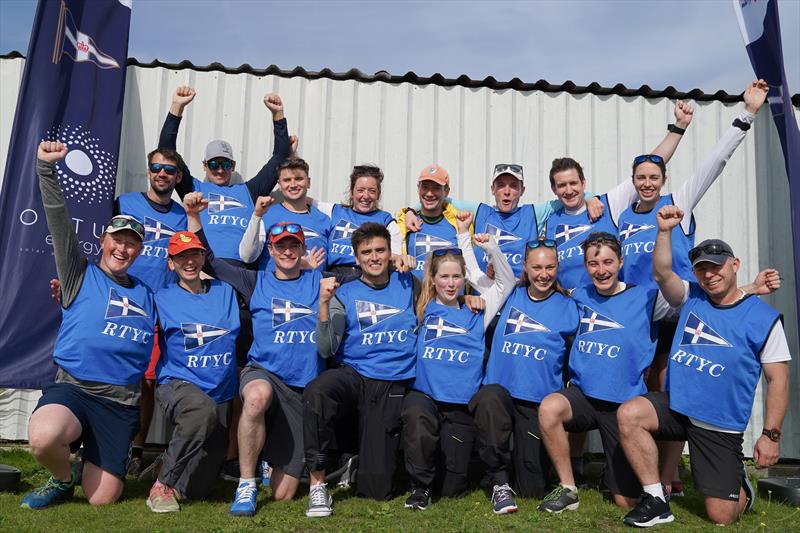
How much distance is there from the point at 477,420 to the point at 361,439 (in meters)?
0.84

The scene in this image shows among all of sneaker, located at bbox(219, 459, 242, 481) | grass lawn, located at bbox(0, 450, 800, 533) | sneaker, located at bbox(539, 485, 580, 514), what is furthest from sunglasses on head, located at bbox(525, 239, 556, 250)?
sneaker, located at bbox(219, 459, 242, 481)

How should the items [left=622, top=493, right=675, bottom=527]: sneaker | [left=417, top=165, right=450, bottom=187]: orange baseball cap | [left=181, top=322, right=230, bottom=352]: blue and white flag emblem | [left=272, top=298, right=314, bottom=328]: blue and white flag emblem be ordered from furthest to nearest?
[left=417, top=165, right=450, bottom=187]: orange baseball cap < [left=272, top=298, right=314, bottom=328]: blue and white flag emblem < [left=181, top=322, right=230, bottom=352]: blue and white flag emblem < [left=622, top=493, right=675, bottom=527]: sneaker

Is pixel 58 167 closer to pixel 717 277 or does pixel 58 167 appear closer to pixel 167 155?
pixel 167 155

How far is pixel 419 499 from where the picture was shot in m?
4.47

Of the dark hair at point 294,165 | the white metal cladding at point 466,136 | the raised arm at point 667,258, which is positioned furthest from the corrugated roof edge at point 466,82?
the raised arm at point 667,258

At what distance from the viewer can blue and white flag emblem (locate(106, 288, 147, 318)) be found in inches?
183

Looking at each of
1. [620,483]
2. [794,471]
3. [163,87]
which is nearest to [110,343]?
[163,87]

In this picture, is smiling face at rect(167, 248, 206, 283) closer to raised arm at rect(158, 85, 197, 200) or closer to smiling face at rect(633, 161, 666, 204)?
raised arm at rect(158, 85, 197, 200)

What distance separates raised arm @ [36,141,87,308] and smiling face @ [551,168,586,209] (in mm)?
3672

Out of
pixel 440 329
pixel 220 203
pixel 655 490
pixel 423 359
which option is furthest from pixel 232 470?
pixel 655 490

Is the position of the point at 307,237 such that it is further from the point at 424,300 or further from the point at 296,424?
the point at 296,424

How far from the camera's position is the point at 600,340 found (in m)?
4.70

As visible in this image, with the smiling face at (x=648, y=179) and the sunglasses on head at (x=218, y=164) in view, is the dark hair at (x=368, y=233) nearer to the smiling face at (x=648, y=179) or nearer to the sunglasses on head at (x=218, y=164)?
the sunglasses on head at (x=218, y=164)

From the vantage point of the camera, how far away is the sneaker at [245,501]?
13.8 feet
